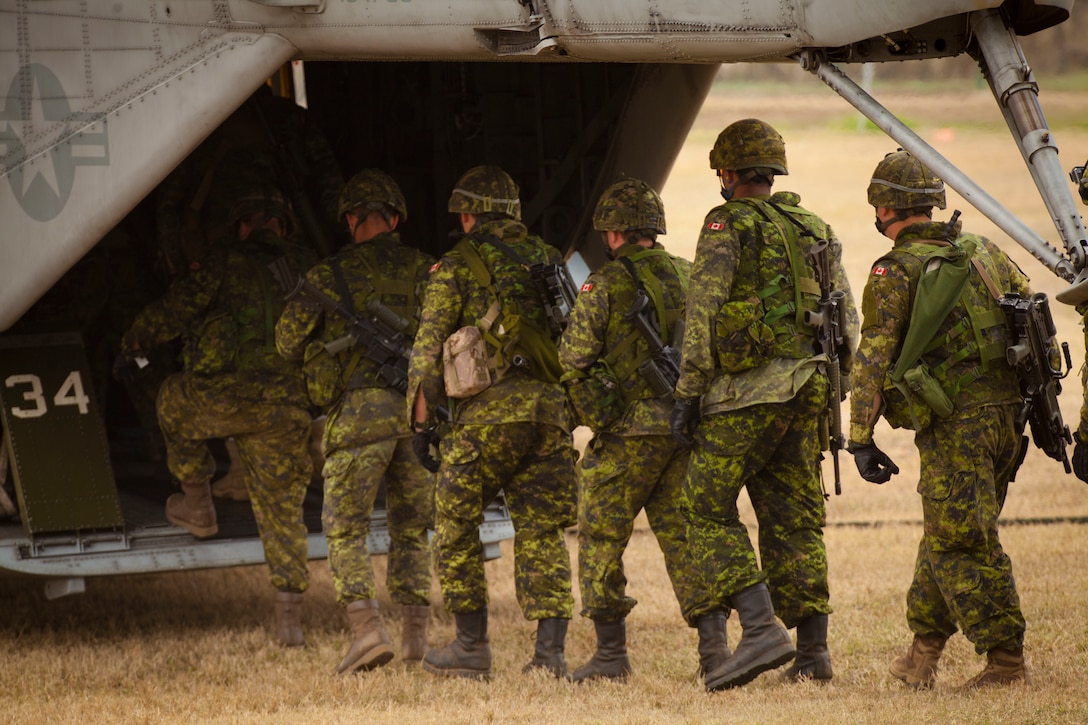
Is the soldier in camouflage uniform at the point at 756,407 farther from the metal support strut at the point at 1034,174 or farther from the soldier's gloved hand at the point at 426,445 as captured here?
the soldier's gloved hand at the point at 426,445

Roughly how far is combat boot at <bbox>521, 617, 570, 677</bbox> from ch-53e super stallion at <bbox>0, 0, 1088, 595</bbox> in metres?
1.19

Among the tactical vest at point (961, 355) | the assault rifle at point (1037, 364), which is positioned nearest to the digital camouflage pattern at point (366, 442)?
Result: the tactical vest at point (961, 355)

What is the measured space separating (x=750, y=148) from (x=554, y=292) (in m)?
1.04

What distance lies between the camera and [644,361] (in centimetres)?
592

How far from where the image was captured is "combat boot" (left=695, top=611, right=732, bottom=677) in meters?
5.88

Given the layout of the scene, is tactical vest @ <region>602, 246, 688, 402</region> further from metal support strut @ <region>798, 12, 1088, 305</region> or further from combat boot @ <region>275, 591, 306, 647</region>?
combat boot @ <region>275, 591, 306, 647</region>

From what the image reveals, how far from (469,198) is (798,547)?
2.06 meters

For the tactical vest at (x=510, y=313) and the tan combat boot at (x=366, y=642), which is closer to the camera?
the tactical vest at (x=510, y=313)

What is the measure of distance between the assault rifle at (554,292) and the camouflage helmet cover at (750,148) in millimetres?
831

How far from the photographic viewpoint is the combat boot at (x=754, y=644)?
5.45 m

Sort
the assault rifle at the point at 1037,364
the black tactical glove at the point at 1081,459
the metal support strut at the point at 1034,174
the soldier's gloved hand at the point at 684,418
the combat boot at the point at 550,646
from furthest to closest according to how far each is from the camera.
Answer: the combat boot at the point at 550,646, the soldier's gloved hand at the point at 684,418, the assault rifle at the point at 1037,364, the black tactical glove at the point at 1081,459, the metal support strut at the point at 1034,174

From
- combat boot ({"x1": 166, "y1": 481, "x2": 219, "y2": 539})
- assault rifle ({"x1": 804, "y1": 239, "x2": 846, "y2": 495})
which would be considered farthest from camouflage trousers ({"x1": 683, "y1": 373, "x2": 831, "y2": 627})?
combat boot ({"x1": 166, "y1": 481, "x2": 219, "y2": 539})

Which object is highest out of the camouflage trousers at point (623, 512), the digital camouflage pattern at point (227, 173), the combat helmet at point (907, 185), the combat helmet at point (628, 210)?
the digital camouflage pattern at point (227, 173)

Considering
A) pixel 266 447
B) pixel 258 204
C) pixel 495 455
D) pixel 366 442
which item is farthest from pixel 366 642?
pixel 258 204
